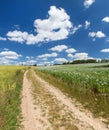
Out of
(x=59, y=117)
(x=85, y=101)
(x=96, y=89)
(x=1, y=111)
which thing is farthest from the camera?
(x=96, y=89)

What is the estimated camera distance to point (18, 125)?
354 inches

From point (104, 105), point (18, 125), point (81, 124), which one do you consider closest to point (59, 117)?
point (81, 124)

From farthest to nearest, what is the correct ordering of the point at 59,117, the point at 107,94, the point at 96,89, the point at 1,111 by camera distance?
the point at 96,89
the point at 107,94
the point at 1,111
the point at 59,117

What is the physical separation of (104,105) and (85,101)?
184 cm

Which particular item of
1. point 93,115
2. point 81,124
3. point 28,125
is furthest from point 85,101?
point 28,125

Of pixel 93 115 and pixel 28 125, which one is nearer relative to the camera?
pixel 28 125

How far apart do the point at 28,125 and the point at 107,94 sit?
25.1 ft

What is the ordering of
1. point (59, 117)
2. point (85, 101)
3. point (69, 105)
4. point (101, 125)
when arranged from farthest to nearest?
point (85, 101)
point (69, 105)
point (59, 117)
point (101, 125)

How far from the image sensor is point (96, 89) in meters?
16.1

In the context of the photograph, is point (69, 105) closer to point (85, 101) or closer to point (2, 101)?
point (85, 101)

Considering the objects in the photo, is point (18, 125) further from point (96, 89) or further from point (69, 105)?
point (96, 89)

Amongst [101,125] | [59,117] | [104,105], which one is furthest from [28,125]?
[104,105]

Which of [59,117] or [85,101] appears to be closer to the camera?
[59,117]

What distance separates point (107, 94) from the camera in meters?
14.3
